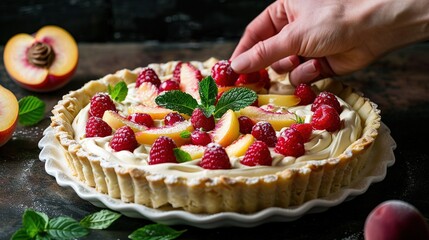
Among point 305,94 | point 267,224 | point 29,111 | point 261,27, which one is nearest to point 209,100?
point 305,94

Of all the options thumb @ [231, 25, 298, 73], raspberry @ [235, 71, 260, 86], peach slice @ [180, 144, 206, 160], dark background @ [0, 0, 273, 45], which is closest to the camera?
peach slice @ [180, 144, 206, 160]

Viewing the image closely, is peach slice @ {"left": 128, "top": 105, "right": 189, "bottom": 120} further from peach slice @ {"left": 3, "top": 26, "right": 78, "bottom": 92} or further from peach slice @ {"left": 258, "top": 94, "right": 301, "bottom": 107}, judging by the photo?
peach slice @ {"left": 3, "top": 26, "right": 78, "bottom": 92}

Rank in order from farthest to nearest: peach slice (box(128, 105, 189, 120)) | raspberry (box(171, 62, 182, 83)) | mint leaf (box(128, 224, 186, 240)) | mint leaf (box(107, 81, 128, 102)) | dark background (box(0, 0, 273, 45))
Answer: dark background (box(0, 0, 273, 45))
raspberry (box(171, 62, 182, 83))
mint leaf (box(107, 81, 128, 102))
peach slice (box(128, 105, 189, 120))
mint leaf (box(128, 224, 186, 240))

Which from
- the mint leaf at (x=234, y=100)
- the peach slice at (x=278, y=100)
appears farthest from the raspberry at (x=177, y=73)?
the mint leaf at (x=234, y=100)

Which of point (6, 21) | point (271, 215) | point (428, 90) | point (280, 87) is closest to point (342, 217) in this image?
point (271, 215)

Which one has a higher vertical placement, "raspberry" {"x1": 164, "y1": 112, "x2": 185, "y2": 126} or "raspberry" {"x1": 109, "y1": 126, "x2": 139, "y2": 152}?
"raspberry" {"x1": 109, "y1": 126, "x2": 139, "y2": 152}

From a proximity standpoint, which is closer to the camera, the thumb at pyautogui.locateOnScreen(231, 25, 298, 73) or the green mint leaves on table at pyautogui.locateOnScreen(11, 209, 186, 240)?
the green mint leaves on table at pyautogui.locateOnScreen(11, 209, 186, 240)

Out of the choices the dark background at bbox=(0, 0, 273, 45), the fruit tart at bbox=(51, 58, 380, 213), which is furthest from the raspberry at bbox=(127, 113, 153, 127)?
the dark background at bbox=(0, 0, 273, 45)
